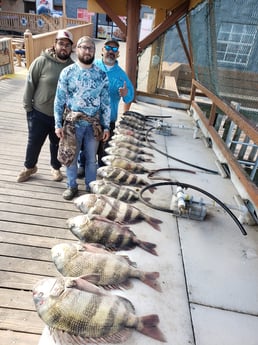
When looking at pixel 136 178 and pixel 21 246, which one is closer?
pixel 21 246

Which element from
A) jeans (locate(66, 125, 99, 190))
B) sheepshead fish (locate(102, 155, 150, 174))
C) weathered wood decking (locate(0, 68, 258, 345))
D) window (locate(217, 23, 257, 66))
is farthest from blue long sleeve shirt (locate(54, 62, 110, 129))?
window (locate(217, 23, 257, 66))

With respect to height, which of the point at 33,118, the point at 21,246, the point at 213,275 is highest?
the point at 33,118

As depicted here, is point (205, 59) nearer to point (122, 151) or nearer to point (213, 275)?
point (122, 151)

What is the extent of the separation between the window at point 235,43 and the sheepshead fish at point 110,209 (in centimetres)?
227

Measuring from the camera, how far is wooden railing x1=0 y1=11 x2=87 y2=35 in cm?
1939

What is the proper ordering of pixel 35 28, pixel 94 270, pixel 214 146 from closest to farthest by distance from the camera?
pixel 94 270 → pixel 214 146 → pixel 35 28

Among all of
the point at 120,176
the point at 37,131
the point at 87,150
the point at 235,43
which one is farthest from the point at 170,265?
the point at 235,43

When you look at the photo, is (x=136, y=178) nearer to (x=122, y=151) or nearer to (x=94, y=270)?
(x=122, y=151)

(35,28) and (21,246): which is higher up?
(35,28)

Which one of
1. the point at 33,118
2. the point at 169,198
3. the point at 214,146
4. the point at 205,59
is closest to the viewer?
the point at 169,198

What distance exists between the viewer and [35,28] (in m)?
19.9

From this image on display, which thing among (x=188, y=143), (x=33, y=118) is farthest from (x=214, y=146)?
(x=33, y=118)

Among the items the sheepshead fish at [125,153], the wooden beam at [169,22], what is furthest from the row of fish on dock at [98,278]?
the wooden beam at [169,22]

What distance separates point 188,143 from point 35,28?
19.5 m
